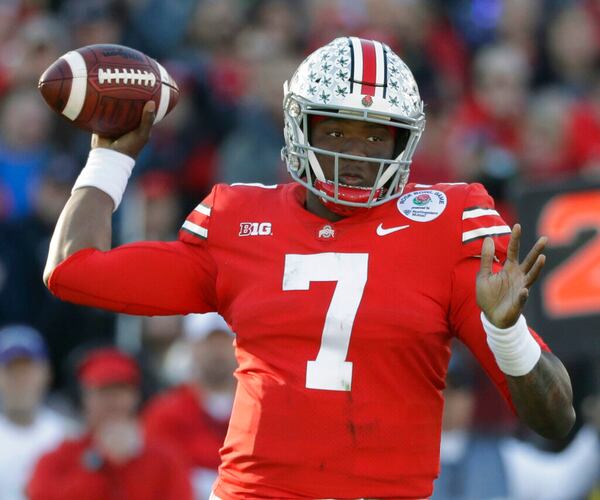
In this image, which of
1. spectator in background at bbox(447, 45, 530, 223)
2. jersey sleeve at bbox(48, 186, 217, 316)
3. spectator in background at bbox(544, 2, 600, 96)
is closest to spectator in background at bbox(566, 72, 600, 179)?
spectator in background at bbox(447, 45, 530, 223)

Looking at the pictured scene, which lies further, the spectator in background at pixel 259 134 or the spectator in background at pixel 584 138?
the spectator in background at pixel 259 134

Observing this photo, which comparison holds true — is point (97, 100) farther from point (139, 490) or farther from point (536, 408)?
point (139, 490)

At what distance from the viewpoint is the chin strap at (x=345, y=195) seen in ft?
12.0

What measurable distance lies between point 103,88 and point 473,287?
3.78 feet

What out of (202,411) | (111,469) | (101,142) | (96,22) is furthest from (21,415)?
(101,142)

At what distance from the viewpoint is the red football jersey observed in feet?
11.5

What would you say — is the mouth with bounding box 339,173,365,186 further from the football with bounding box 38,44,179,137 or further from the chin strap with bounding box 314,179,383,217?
the football with bounding box 38,44,179,137

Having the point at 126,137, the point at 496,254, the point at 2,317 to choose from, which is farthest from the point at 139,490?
the point at 496,254

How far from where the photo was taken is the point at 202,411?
679 cm

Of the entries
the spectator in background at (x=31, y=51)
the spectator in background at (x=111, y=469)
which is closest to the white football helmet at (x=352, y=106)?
the spectator in background at (x=111, y=469)

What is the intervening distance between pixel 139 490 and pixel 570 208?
2.32 meters

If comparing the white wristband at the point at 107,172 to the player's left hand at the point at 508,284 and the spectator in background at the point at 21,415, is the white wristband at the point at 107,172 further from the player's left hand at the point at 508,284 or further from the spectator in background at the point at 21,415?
the spectator in background at the point at 21,415

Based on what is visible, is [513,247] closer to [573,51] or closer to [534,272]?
[534,272]

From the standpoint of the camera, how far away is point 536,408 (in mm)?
3461
